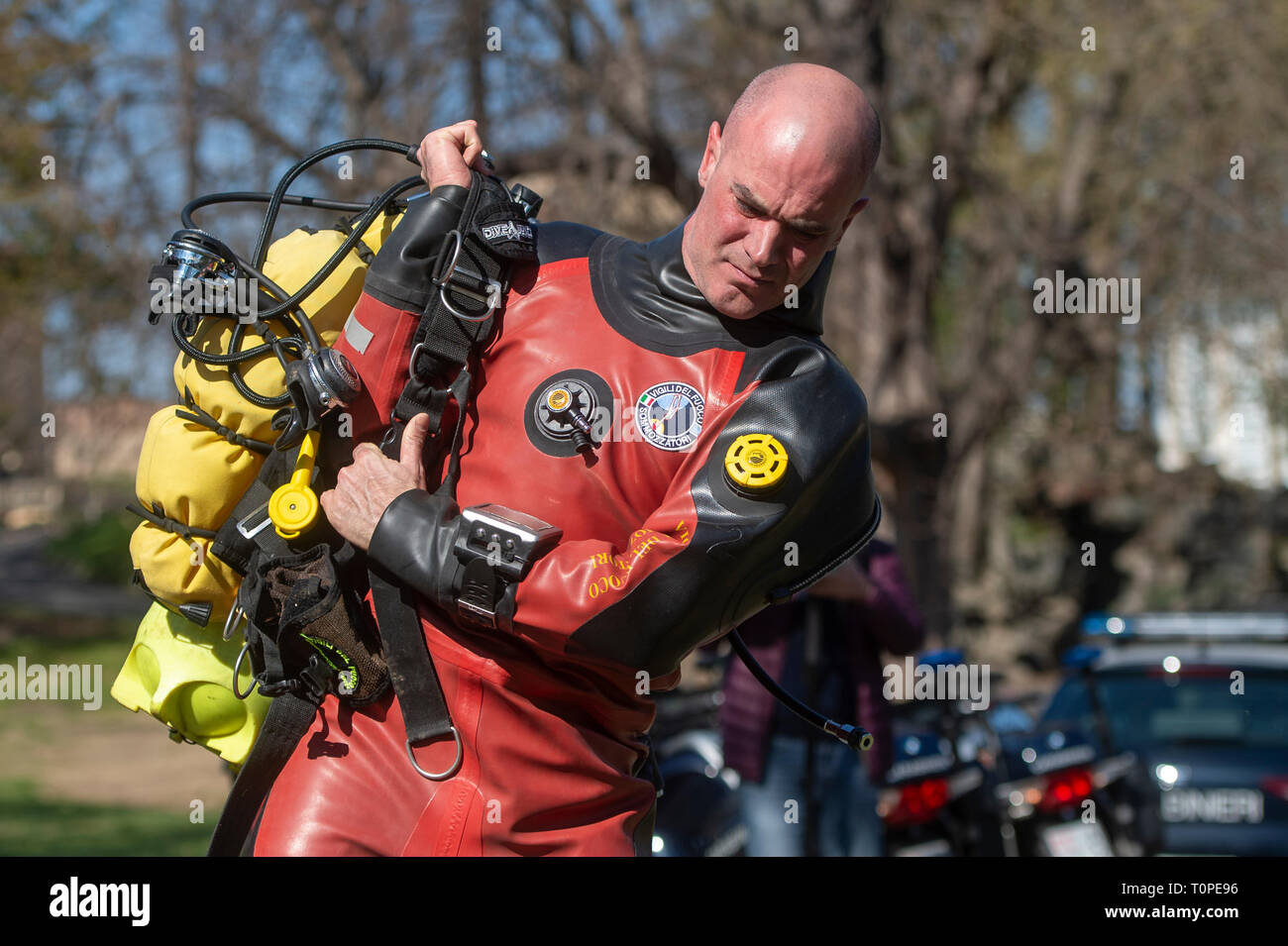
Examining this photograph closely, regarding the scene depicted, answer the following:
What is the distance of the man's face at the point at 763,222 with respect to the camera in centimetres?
227

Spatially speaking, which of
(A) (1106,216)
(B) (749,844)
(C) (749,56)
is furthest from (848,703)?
(A) (1106,216)

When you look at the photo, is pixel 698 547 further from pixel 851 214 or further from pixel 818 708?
pixel 818 708

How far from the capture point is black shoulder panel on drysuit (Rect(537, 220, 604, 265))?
8.38 ft

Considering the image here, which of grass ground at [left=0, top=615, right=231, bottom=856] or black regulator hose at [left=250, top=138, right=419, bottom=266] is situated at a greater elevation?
black regulator hose at [left=250, top=138, right=419, bottom=266]

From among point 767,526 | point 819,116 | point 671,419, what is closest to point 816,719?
point 767,526

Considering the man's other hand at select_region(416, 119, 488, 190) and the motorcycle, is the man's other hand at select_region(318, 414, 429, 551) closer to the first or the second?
the man's other hand at select_region(416, 119, 488, 190)

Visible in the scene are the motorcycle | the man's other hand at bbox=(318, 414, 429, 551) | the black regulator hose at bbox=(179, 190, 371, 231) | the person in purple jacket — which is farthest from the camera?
the motorcycle

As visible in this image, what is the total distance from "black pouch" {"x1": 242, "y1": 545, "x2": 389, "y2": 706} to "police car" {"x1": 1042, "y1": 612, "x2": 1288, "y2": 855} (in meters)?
4.50

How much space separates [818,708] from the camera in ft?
15.3

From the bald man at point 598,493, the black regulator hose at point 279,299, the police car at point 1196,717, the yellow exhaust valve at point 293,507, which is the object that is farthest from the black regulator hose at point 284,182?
the police car at point 1196,717

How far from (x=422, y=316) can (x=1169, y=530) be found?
14051 millimetres

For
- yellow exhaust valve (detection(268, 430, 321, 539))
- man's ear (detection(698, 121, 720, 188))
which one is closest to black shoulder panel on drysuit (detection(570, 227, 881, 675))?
man's ear (detection(698, 121, 720, 188))
